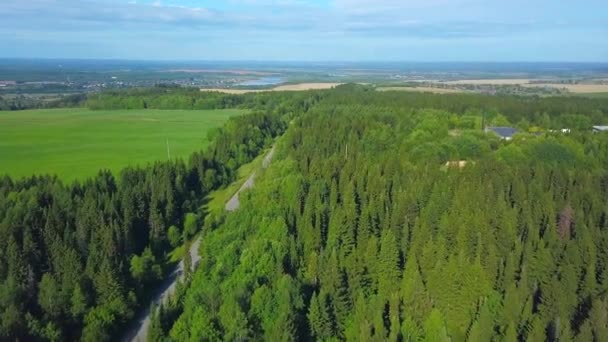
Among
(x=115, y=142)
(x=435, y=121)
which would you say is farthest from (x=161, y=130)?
(x=435, y=121)

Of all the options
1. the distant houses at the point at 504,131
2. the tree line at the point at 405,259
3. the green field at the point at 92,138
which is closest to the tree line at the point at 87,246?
the tree line at the point at 405,259

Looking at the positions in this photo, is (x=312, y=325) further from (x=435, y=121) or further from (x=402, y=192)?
(x=435, y=121)

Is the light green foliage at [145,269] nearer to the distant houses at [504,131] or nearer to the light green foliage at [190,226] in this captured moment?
the light green foliage at [190,226]

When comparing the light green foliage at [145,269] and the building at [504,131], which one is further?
the building at [504,131]

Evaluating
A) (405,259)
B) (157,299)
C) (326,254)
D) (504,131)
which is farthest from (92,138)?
(405,259)

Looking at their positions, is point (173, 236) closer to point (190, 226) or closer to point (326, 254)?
point (190, 226)
